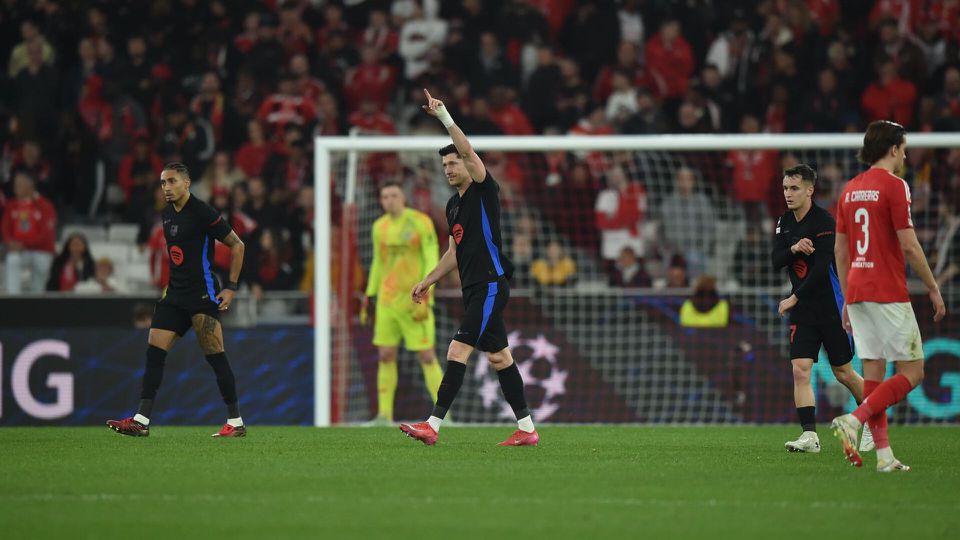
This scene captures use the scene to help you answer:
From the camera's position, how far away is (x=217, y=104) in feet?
66.7

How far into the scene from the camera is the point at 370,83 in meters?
20.7

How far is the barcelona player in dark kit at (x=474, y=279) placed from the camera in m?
10.1

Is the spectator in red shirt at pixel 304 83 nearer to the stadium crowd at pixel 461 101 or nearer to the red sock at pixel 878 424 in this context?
the stadium crowd at pixel 461 101

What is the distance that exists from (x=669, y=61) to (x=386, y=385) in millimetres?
8222

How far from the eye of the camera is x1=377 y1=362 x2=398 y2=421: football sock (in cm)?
1466

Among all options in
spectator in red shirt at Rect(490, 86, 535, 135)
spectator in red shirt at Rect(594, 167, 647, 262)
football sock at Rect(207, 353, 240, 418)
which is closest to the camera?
football sock at Rect(207, 353, 240, 418)

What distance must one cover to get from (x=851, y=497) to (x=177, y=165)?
592cm

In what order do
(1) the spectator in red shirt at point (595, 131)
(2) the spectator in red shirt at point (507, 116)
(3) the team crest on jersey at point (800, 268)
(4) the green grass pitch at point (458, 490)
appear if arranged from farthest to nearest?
(2) the spectator in red shirt at point (507, 116)
(1) the spectator in red shirt at point (595, 131)
(3) the team crest on jersey at point (800, 268)
(4) the green grass pitch at point (458, 490)

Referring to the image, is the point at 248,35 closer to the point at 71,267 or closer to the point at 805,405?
the point at 71,267

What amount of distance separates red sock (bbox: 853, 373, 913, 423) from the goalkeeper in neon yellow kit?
645cm

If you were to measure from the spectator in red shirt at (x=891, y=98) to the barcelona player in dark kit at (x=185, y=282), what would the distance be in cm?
1109

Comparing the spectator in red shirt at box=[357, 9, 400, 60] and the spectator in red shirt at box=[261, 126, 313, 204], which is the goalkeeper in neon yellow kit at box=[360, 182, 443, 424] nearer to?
the spectator in red shirt at box=[261, 126, 313, 204]

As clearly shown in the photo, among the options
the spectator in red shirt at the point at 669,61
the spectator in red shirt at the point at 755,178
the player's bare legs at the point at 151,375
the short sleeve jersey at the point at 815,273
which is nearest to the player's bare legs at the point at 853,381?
the short sleeve jersey at the point at 815,273

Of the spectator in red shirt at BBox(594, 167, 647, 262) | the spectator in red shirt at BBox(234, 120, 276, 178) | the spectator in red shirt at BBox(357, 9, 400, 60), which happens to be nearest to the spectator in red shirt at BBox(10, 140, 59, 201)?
the spectator in red shirt at BBox(234, 120, 276, 178)
